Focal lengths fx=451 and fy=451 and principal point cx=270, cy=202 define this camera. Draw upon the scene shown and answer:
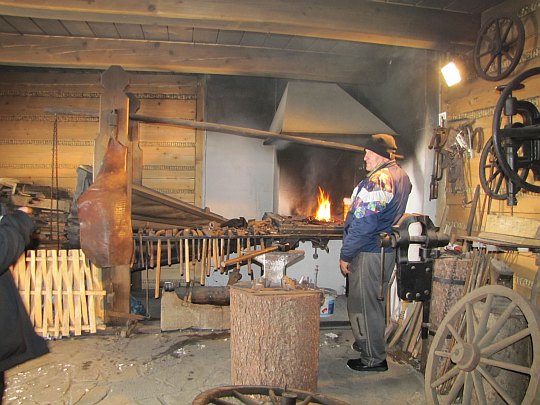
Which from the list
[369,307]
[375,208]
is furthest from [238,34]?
[369,307]

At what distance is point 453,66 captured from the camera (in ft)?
16.6

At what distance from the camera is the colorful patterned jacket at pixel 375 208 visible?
4.28m

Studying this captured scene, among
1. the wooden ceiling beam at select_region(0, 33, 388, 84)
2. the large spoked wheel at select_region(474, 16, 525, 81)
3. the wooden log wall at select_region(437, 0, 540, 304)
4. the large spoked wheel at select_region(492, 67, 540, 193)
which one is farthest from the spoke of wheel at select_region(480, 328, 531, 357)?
the wooden ceiling beam at select_region(0, 33, 388, 84)

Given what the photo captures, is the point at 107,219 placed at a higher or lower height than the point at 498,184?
lower

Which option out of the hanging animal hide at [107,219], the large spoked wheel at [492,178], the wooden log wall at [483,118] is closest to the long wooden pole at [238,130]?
the hanging animal hide at [107,219]

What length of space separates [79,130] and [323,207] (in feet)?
14.5

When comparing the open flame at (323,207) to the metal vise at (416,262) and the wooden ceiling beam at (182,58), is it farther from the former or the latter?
the metal vise at (416,262)

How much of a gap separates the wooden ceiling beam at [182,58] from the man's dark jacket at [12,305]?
426cm

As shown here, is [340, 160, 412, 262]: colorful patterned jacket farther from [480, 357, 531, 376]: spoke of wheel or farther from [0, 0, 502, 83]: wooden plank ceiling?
[0, 0, 502, 83]: wooden plank ceiling

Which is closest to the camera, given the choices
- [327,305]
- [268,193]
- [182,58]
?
[327,305]

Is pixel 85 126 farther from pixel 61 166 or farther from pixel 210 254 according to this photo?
pixel 210 254

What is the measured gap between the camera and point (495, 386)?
294 cm

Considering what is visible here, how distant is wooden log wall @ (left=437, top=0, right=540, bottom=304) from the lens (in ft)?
13.1

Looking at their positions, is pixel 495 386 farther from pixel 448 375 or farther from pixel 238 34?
pixel 238 34
